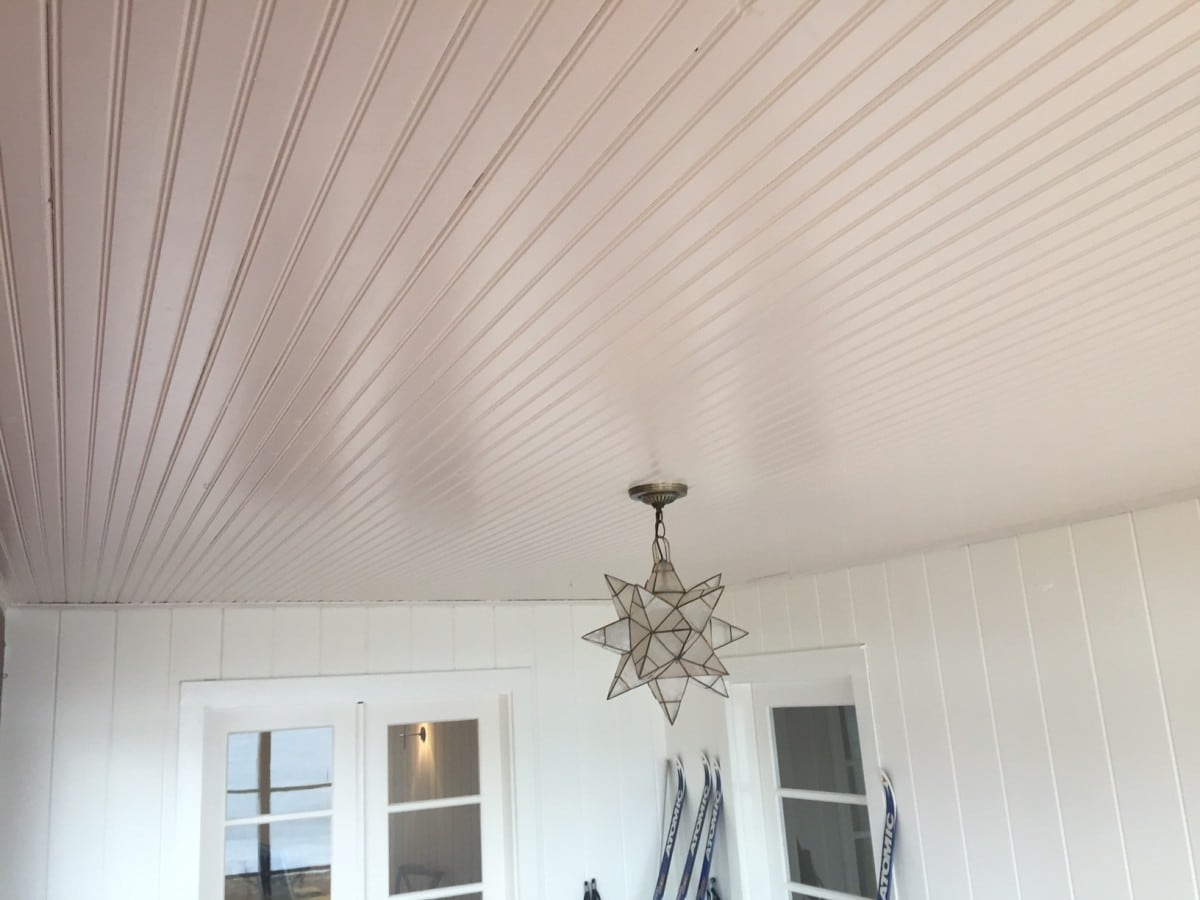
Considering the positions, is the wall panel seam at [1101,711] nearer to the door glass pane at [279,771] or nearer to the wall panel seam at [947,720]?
the wall panel seam at [947,720]

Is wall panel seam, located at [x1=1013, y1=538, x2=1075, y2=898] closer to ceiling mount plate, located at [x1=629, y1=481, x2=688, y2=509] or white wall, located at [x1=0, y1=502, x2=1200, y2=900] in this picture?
white wall, located at [x1=0, y1=502, x2=1200, y2=900]

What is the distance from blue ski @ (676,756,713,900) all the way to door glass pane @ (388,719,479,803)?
1.00 metres

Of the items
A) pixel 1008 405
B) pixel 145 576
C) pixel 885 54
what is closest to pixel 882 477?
pixel 1008 405

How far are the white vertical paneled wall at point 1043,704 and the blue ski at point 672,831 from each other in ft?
4.10

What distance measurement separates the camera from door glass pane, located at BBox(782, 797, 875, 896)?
3.61 m

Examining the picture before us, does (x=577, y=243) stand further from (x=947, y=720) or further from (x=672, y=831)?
(x=672, y=831)

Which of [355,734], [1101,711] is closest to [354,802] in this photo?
[355,734]

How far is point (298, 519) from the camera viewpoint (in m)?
2.21

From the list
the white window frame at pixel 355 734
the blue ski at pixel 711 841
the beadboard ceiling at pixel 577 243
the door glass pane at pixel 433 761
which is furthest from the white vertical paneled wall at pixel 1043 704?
the door glass pane at pixel 433 761

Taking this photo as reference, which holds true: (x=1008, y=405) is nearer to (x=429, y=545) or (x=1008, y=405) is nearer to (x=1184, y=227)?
(x=1184, y=227)

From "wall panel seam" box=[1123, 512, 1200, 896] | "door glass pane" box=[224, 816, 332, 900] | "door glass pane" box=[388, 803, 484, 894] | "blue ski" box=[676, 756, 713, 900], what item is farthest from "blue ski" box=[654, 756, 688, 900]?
"wall panel seam" box=[1123, 512, 1200, 896]

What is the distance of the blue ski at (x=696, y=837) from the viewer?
411 cm

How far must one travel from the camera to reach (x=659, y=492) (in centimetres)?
209

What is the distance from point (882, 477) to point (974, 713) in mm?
1381
